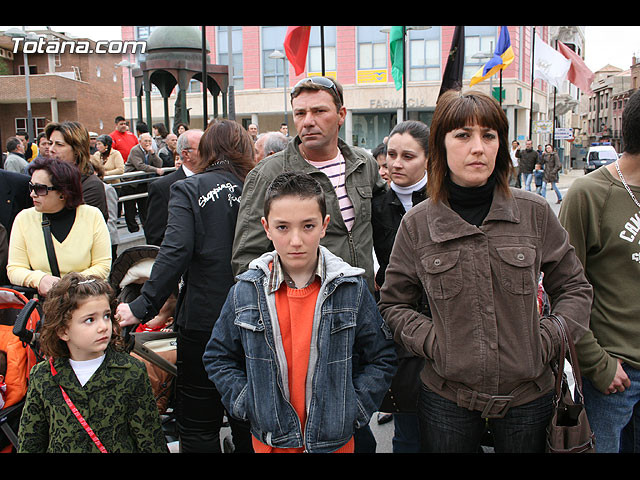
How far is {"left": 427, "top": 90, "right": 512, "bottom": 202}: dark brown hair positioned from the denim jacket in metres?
0.52

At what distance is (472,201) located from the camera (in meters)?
2.21

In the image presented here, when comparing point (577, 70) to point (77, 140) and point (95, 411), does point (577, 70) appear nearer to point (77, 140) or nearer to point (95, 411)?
point (77, 140)

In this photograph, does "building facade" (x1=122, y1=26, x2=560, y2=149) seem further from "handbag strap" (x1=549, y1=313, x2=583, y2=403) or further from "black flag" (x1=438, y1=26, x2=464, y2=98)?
"handbag strap" (x1=549, y1=313, x2=583, y2=403)

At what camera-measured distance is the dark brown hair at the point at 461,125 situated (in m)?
2.13

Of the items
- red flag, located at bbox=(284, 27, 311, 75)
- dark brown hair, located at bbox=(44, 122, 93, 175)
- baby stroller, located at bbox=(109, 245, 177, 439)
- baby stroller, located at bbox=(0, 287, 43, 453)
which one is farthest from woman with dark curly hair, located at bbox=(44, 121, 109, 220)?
red flag, located at bbox=(284, 27, 311, 75)

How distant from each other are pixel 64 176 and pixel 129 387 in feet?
5.31

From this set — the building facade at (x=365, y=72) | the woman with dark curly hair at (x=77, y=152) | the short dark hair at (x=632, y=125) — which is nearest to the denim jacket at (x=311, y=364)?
the short dark hair at (x=632, y=125)

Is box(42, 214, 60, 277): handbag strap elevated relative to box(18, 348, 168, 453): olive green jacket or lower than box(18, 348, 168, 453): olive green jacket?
elevated

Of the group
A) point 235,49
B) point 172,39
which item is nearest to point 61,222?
point 172,39

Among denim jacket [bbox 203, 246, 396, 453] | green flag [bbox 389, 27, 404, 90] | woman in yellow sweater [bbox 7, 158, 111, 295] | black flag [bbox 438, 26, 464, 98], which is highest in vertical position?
green flag [bbox 389, 27, 404, 90]

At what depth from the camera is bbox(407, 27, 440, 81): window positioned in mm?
34281

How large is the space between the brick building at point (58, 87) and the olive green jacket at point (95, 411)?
40.8m

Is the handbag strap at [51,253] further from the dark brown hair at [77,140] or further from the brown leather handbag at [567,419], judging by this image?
the brown leather handbag at [567,419]

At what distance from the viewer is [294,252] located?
2.21m
